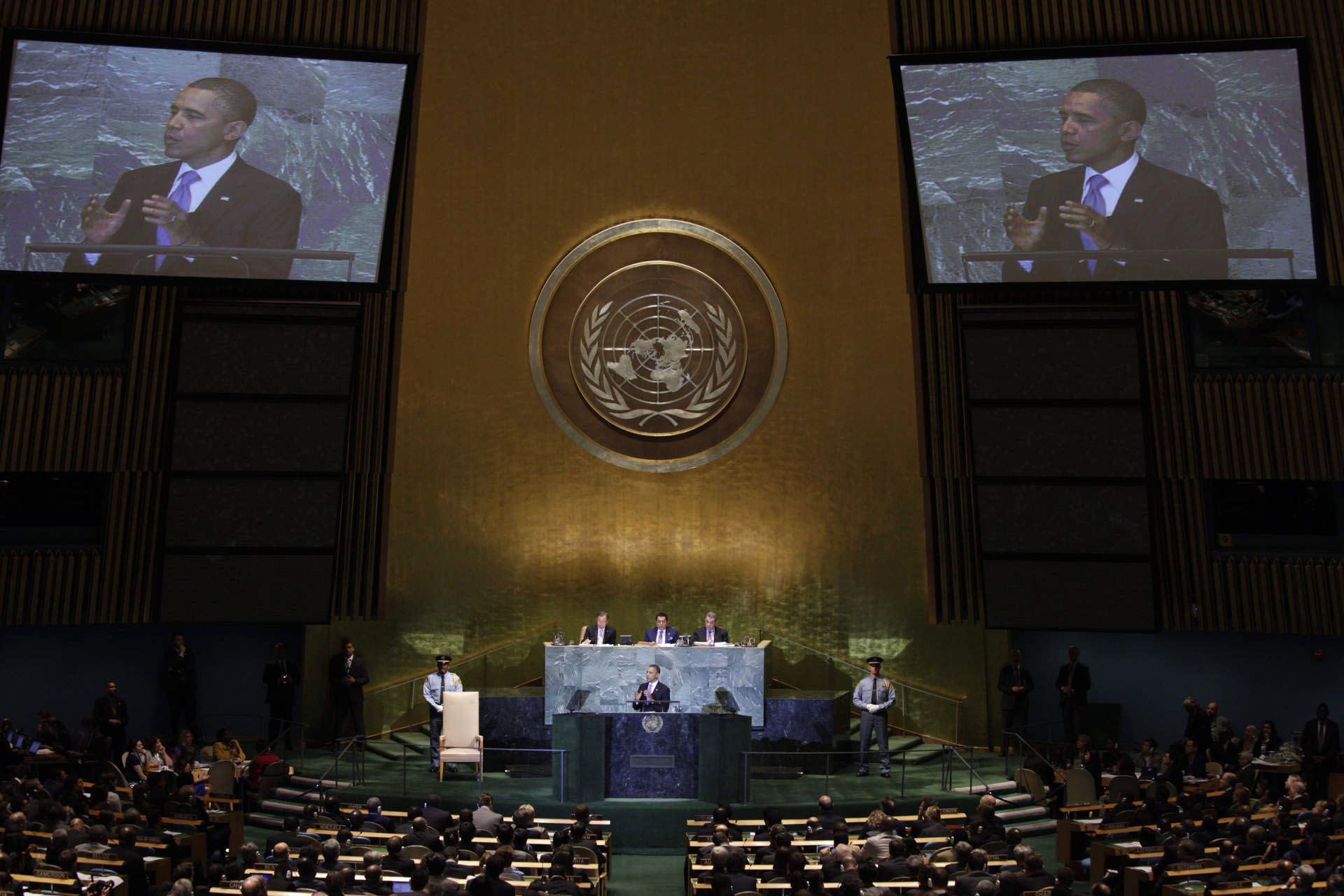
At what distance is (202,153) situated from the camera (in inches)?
592

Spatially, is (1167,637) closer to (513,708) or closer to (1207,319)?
(1207,319)

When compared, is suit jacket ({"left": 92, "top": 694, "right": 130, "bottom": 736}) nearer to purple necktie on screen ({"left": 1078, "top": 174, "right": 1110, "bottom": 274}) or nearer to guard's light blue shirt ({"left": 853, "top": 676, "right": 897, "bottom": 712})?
guard's light blue shirt ({"left": 853, "top": 676, "right": 897, "bottom": 712})

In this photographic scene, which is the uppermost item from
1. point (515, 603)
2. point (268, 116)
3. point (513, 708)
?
point (268, 116)

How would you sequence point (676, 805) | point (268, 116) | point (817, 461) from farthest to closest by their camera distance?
point (817, 461), point (268, 116), point (676, 805)

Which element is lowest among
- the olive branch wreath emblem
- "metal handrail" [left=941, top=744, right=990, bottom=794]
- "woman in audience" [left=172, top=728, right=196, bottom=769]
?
"metal handrail" [left=941, top=744, right=990, bottom=794]

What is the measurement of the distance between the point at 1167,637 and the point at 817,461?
478 centimetres

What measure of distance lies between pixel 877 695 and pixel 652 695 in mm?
2494

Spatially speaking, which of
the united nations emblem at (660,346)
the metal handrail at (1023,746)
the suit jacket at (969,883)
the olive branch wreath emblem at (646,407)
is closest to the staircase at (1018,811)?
the metal handrail at (1023,746)

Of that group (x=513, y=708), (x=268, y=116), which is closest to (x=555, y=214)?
(x=268, y=116)

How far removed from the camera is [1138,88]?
14.9 meters

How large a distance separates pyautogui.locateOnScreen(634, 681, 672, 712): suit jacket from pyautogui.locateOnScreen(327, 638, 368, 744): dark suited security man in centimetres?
342

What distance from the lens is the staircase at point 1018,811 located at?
12602mm

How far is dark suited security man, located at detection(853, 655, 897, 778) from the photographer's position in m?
14.2

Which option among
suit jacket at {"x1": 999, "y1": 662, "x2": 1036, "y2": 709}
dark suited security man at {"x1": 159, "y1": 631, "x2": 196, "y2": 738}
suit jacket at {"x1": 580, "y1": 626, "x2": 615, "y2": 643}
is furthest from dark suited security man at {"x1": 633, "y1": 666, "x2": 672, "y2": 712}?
dark suited security man at {"x1": 159, "y1": 631, "x2": 196, "y2": 738}
